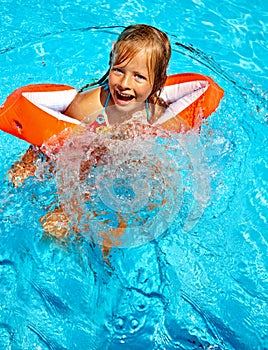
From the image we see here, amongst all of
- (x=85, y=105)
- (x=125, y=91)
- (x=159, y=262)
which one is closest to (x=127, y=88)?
(x=125, y=91)

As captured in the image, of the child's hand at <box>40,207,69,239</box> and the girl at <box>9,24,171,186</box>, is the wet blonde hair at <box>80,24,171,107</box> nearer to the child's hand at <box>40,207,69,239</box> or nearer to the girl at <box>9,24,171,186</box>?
the girl at <box>9,24,171,186</box>

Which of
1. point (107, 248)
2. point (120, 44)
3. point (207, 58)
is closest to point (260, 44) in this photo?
point (207, 58)

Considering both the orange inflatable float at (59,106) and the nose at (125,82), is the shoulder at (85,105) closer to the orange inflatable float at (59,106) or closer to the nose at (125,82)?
the orange inflatable float at (59,106)

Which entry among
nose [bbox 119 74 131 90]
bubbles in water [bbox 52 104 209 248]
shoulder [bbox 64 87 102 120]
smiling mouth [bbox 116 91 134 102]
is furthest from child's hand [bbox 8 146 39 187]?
nose [bbox 119 74 131 90]

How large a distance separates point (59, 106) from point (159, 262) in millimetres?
1292

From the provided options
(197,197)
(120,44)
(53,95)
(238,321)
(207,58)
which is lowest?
(238,321)

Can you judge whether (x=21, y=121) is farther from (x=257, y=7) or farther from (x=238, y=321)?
(x=257, y=7)

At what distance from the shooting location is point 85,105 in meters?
3.26

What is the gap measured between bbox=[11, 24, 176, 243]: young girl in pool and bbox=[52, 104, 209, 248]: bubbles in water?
9 cm

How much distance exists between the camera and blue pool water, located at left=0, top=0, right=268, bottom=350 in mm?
3055

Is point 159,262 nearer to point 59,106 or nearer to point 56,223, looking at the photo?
point 56,223

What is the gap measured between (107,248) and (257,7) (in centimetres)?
379

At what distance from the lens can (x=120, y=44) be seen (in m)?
2.90

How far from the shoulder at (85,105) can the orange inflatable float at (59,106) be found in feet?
0.14
